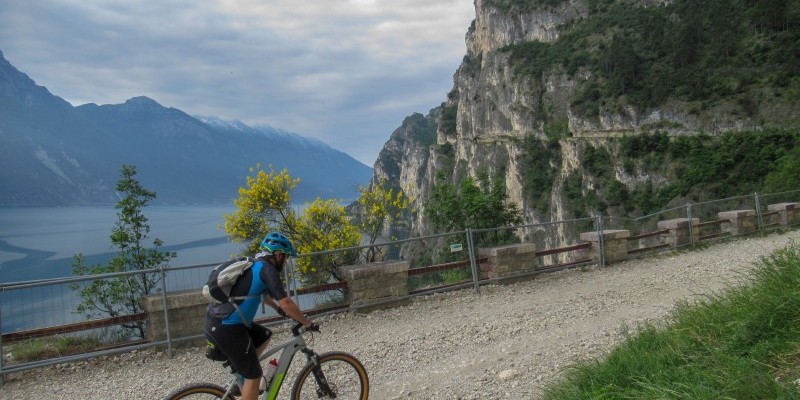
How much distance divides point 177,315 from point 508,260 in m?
6.48

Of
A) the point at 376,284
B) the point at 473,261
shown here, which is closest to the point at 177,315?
the point at 376,284

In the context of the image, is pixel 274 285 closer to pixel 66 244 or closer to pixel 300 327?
pixel 300 327

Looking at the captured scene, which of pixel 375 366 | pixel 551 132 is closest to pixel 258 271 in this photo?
pixel 375 366

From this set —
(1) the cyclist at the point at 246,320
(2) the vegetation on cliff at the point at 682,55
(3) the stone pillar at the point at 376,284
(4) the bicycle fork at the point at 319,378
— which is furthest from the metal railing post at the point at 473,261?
(2) the vegetation on cliff at the point at 682,55

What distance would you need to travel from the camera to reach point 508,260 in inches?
426

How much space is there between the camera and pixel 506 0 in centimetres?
13675

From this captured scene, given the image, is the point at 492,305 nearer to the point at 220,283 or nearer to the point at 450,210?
the point at 450,210

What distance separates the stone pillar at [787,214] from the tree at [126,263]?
64.1 feet

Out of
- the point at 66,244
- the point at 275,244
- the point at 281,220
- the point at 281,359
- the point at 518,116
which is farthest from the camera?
the point at 518,116

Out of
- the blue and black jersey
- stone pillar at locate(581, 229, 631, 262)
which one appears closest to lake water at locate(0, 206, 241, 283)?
the blue and black jersey

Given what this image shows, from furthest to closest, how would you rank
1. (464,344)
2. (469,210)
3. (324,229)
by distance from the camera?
(469,210) < (324,229) < (464,344)

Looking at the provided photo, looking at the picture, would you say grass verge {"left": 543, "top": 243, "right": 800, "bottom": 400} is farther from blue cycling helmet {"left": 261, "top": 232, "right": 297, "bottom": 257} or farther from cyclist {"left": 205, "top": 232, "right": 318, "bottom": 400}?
blue cycling helmet {"left": 261, "top": 232, "right": 297, "bottom": 257}

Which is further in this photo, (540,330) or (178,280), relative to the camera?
(178,280)

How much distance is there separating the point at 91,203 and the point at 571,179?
176 meters
